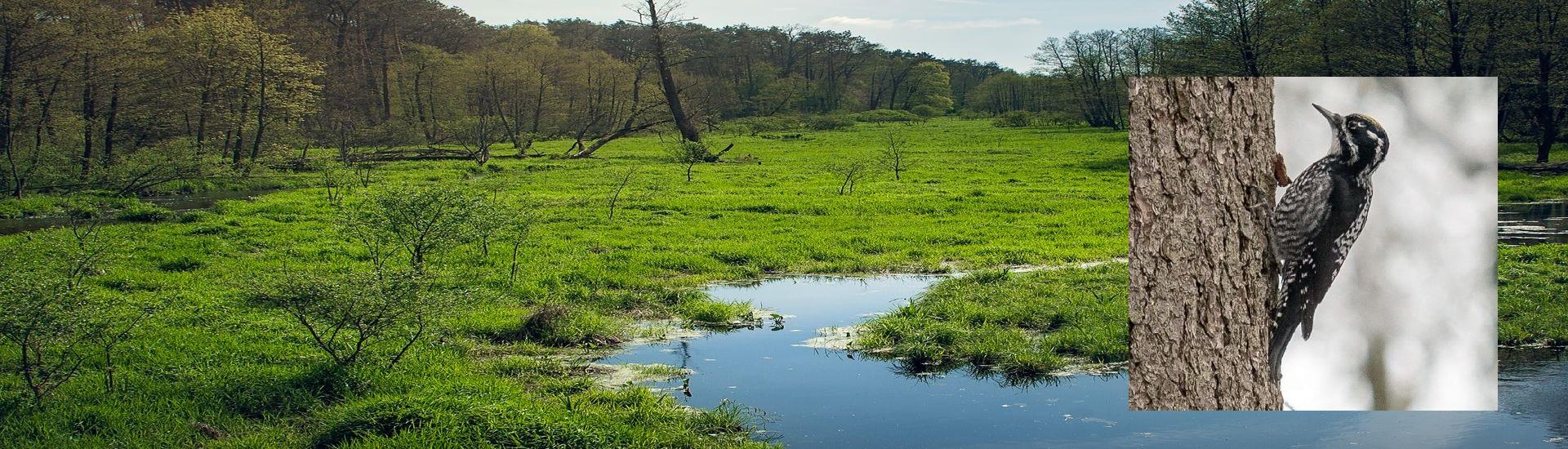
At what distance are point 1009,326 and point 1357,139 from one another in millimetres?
4164

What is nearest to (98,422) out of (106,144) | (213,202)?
→ (213,202)

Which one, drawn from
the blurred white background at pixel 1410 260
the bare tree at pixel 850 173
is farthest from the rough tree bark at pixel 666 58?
the blurred white background at pixel 1410 260

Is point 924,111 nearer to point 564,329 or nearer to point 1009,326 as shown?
point 1009,326

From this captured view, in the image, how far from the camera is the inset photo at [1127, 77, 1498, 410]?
5820 millimetres

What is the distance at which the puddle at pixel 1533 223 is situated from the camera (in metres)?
14.3

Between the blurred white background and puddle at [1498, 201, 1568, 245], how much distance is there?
865 cm

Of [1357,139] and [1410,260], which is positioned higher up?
[1357,139]

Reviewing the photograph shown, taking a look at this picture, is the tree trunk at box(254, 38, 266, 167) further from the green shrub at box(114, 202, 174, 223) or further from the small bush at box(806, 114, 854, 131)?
the small bush at box(806, 114, 854, 131)

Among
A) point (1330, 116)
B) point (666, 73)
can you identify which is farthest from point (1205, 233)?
point (666, 73)

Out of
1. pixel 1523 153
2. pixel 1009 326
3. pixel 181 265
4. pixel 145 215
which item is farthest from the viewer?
pixel 1523 153

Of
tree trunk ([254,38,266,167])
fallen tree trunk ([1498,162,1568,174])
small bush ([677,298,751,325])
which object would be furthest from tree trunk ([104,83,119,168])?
fallen tree trunk ([1498,162,1568,174])

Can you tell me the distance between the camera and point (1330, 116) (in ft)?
19.3

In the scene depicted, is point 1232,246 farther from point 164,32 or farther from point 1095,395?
point 164,32

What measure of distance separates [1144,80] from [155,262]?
12.0 m
